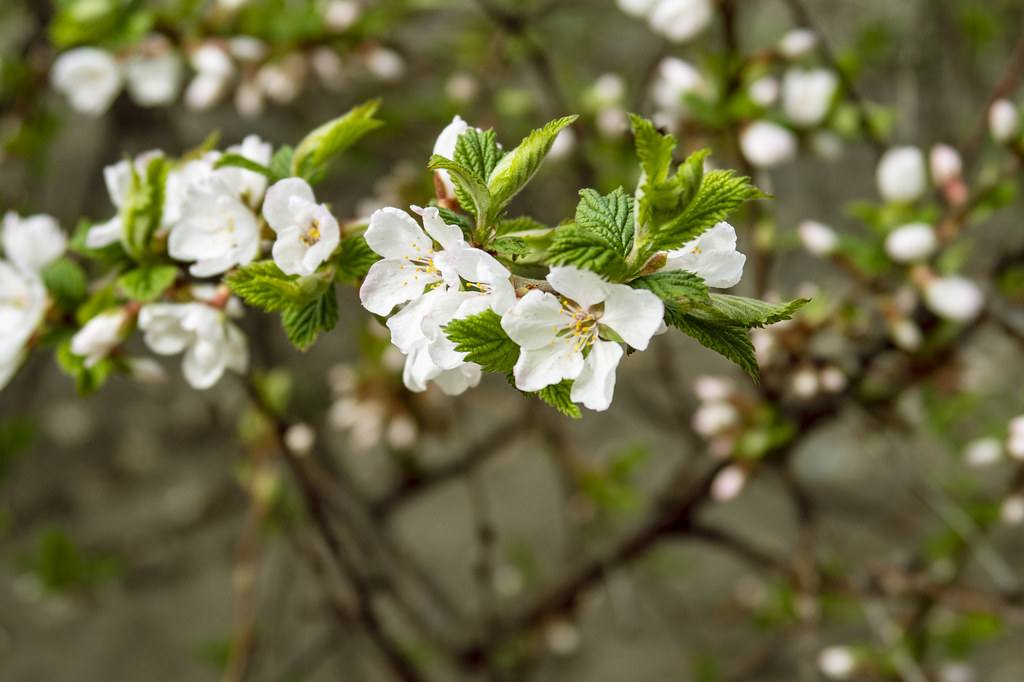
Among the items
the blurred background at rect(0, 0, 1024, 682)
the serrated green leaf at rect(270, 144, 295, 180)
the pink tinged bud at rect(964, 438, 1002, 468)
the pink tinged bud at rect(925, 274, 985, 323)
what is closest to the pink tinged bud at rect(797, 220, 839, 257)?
the blurred background at rect(0, 0, 1024, 682)

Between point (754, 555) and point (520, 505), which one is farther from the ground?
point (754, 555)

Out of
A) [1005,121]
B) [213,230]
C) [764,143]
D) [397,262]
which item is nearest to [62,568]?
[213,230]

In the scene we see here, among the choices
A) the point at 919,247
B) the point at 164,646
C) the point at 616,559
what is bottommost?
the point at 164,646

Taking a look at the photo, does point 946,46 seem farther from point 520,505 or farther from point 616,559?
point 520,505

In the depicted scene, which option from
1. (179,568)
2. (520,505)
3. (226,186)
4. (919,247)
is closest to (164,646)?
(179,568)

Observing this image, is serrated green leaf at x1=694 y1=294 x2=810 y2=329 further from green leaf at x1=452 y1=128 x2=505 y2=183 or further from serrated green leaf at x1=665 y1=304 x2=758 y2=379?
green leaf at x1=452 y1=128 x2=505 y2=183

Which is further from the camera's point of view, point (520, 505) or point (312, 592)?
point (520, 505)
